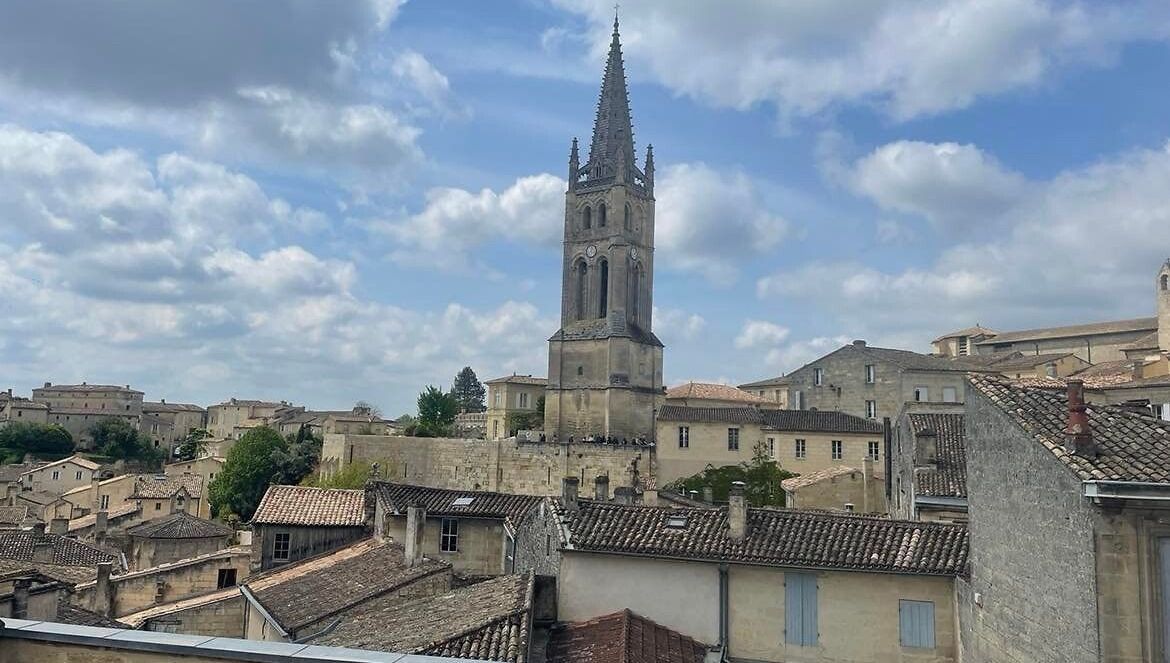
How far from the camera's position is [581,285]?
75312 millimetres

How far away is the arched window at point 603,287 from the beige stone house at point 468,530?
4883cm

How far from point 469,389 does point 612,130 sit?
75.2 m

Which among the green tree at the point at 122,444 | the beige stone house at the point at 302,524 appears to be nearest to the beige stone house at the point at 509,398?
the green tree at the point at 122,444

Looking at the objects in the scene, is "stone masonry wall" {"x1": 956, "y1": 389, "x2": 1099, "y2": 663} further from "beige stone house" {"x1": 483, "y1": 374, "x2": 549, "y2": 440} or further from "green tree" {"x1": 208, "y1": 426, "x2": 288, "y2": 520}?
"beige stone house" {"x1": 483, "y1": 374, "x2": 549, "y2": 440}

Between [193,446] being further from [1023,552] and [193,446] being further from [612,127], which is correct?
[1023,552]

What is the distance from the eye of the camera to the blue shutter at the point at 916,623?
53.1ft

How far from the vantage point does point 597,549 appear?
55.4 feet

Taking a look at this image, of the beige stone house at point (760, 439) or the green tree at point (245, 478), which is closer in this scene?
the beige stone house at point (760, 439)

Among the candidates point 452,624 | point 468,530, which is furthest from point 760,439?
point 452,624

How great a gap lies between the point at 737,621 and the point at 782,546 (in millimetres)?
1688

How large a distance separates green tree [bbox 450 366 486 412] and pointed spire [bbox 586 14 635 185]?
70021 millimetres

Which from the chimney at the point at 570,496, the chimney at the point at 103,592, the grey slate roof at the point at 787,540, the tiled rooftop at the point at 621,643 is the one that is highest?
the chimney at the point at 570,496

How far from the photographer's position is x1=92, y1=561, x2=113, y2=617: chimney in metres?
25.2

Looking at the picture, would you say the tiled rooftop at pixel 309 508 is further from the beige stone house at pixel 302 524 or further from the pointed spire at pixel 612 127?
the pointed spire at pixel 612 127
